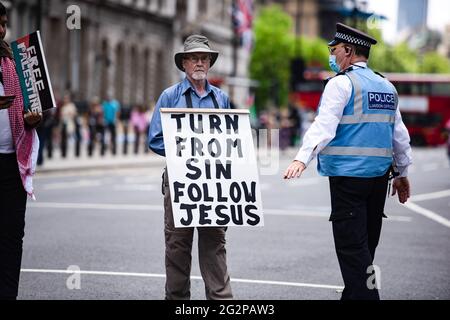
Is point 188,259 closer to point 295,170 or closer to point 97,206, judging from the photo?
point 295,170

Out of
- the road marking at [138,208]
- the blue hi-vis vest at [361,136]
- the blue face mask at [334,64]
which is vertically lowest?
the road marking at [138,208]

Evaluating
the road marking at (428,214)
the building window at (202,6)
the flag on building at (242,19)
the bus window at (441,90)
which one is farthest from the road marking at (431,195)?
the building window at (202,6)

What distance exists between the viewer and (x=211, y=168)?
6.76 m

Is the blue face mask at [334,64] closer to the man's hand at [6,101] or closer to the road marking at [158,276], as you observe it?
the man's hand at [6,101]

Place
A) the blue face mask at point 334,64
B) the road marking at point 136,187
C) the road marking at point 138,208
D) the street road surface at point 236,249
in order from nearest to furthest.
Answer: the blue face mask at point 334,64
the street road surface at point 236,249
the road marking at point 138,208
the road marking at point 136,187

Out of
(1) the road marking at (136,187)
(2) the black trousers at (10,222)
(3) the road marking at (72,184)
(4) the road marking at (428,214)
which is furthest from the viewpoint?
(1) the road marking at (136,187)

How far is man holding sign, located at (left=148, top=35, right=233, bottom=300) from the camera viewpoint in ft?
22.8

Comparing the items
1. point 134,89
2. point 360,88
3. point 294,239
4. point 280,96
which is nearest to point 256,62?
point 280,96

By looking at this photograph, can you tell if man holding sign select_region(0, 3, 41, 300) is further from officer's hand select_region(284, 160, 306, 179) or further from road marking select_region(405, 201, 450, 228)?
road marking select_region(405, 201, 450, 228)

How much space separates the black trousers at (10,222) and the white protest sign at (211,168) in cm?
97

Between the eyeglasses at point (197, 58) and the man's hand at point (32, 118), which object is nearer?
the man's hand at point (32, 118)

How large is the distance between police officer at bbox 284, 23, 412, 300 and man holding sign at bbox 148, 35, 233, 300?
82cm


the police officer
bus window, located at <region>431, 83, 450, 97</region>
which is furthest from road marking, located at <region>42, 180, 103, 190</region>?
bus window, located at <region>431, 83, 450, 97</region>

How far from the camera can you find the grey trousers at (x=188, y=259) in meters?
6.95
